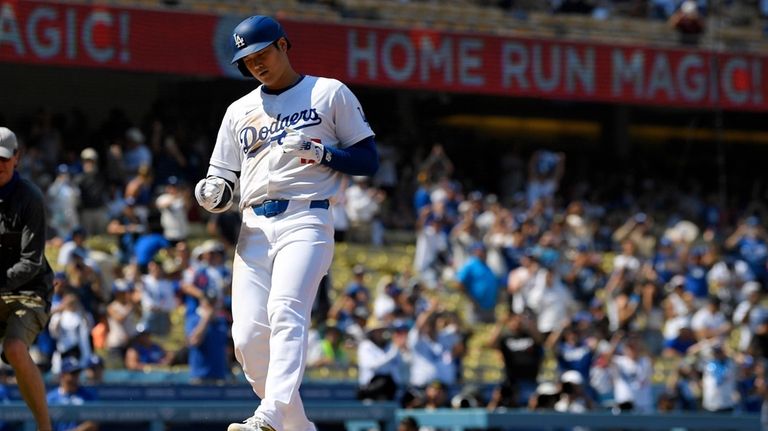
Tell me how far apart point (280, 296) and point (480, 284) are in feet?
41.2

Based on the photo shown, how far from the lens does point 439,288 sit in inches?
812

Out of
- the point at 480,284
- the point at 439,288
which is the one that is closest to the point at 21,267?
the point at 480,284

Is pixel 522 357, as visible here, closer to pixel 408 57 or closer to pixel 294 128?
pixel 294 128

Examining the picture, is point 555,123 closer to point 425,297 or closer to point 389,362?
point 425,297

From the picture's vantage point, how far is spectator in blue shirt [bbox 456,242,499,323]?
63.8ft

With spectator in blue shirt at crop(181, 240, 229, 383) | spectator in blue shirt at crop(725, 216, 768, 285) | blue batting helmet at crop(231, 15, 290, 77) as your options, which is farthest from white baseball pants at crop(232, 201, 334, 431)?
spectator in blue shirt at crop(725, 216, 768, 285)

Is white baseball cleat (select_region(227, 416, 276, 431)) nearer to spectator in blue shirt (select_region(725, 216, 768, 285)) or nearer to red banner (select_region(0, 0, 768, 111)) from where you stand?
red banner (select_region(0, 0, 768, 111))

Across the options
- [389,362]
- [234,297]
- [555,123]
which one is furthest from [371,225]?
[234,297]

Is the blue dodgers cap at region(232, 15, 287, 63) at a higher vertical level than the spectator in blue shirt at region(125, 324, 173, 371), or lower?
higher

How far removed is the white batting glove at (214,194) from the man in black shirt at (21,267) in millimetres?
1111

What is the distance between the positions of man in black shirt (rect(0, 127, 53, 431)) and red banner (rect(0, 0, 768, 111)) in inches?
569

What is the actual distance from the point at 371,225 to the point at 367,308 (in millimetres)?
4219

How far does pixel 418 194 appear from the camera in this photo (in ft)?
74.7

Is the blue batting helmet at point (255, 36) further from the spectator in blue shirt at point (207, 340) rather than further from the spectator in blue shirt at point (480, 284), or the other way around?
the spectator in blue shirt at point (480, 284)
